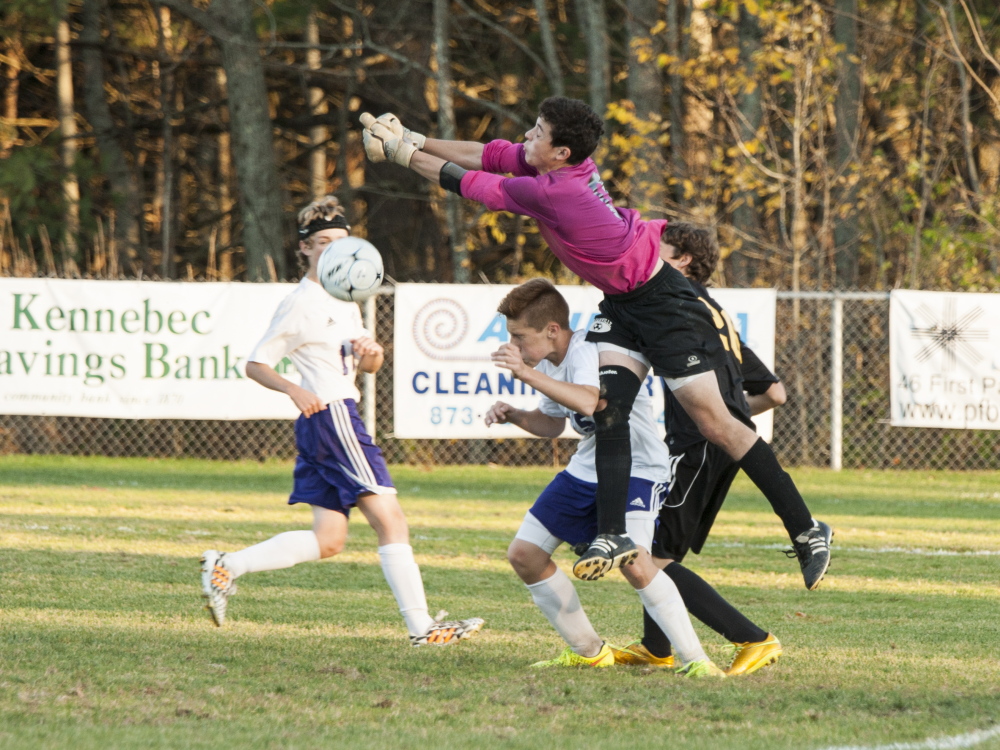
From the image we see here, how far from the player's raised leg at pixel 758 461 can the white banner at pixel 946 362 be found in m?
8.85

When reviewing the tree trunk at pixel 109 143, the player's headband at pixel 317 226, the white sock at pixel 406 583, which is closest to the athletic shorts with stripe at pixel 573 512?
the white sock at pixel 406 583

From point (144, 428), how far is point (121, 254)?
9396mm

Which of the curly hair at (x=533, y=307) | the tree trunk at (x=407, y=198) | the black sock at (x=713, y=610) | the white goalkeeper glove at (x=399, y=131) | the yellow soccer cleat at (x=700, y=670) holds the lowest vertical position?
the yellow soccer cleat at (x=700, y=670)

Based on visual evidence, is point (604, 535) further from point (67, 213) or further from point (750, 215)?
point (67, 213)

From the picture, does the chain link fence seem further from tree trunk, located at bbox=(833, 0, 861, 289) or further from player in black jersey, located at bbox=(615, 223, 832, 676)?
player in black jersey, located at bbox=(615, 223, 832, 676)

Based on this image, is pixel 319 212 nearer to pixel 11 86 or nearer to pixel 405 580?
pixel 405 580

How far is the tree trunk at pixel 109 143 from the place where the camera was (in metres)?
22.7

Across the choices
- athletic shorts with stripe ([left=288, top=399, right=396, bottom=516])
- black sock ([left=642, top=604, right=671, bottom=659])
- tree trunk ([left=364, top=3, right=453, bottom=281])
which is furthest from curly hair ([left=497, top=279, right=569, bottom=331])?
tree trunk ([left=364, top=3, right=453, bottom=281])

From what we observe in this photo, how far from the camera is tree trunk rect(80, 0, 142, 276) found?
74.4 ft

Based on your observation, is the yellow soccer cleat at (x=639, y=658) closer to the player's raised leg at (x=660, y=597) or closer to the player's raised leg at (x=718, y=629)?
the player's raised leg at (x=718, y=629)

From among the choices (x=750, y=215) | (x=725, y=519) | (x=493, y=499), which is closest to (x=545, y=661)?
(x=725, y=519)

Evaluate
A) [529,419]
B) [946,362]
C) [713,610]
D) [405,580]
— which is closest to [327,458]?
[405,580]

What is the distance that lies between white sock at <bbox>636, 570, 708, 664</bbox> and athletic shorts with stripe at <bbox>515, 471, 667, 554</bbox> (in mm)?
166

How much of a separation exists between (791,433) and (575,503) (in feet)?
33.7
